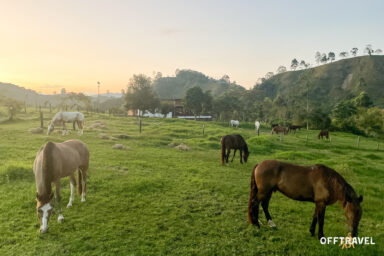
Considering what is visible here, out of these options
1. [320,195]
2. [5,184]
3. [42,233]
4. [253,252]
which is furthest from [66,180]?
[320,195]

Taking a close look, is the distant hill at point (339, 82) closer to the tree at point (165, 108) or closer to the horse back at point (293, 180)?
the tree at point (165, 108)

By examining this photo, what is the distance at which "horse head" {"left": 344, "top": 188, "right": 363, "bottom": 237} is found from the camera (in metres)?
5.09

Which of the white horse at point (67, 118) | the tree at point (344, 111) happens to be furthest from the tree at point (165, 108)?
the tree at point (344, 111)

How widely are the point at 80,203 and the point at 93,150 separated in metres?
9.36

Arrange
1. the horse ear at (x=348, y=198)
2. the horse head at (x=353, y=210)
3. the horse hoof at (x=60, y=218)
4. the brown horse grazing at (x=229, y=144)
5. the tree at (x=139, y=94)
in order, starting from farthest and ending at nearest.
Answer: the tree at (x=139, y=94), the brown horse grazing at (x=229, y=144), the horse hoof at (x=60, y=218), the horse ear at (x=348, y=198), the horse head at (x=353, y=210)

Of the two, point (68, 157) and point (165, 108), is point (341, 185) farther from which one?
point (165, 108)

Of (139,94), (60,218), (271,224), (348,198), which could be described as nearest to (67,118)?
(60,218)

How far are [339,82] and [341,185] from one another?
162 m

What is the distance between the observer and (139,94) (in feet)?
180

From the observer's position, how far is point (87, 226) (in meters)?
6.23

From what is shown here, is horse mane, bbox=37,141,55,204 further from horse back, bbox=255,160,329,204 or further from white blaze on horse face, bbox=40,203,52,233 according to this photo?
horse back, bbox=255,160,329,204

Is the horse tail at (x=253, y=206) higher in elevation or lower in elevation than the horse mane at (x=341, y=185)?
lower

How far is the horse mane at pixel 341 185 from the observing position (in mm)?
5289

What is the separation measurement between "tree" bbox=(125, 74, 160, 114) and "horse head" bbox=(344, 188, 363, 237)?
52751 millimetres
